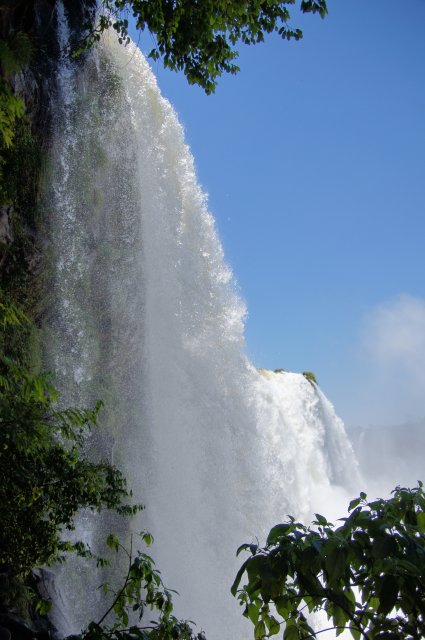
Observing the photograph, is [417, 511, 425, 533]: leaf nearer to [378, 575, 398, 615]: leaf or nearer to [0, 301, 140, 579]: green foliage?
[378, 575, 398, 615]: leaf

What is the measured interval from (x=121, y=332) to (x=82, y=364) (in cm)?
142

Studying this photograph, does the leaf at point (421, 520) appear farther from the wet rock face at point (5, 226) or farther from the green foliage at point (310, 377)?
the green foliage at point (310, 377)

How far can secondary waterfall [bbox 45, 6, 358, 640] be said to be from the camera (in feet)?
35.5

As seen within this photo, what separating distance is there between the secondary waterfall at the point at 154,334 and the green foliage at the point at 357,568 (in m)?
8.74

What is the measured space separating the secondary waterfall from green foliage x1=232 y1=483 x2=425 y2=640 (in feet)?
28.7

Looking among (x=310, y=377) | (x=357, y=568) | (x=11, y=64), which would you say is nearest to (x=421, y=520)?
(x=357, y=568)

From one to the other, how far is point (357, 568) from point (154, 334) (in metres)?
11.6

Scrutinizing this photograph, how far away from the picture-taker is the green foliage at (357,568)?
1399mm

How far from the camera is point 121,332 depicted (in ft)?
40.7

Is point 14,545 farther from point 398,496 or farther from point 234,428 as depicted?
point 234,428

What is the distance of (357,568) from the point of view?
1.58m

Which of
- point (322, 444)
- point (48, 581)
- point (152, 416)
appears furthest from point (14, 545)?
point (322, 444)

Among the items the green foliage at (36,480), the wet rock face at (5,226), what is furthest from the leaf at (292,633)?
the wet rock face at (5,226)

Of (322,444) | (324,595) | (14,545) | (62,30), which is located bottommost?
(324,595)
